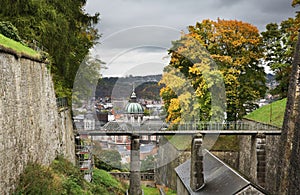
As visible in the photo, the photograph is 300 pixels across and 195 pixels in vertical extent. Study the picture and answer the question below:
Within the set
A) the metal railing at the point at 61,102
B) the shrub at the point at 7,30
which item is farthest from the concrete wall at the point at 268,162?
the shrub at the point at 7,30

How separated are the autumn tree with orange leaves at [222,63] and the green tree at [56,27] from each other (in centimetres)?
835

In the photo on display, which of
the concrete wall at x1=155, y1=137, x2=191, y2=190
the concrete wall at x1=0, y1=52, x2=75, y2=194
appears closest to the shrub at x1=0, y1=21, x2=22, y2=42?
the concrete wall at x1=0, y1=52, x2=75, y2=194

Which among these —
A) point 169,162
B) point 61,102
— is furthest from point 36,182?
point 169,162

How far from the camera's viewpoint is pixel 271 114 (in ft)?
81.0

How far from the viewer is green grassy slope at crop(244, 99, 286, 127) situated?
23.3 metres

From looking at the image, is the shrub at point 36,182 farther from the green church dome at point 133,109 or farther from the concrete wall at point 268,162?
the concrete wall at point 268,162

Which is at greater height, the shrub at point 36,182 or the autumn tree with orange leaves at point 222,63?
the autumn tree with orange leaves at point 222,63

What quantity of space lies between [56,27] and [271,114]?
15.8 metres

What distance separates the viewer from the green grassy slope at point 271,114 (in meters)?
23.3

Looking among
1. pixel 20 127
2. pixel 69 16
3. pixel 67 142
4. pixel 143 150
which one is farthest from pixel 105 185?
pixel 143 150

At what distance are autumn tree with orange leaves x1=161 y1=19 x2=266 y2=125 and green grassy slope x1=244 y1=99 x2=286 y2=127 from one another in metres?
1.14

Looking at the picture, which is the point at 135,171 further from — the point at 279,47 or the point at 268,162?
the point at 279,47

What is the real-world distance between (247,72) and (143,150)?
21.5 meters

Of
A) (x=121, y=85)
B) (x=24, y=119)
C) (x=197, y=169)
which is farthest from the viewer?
(x=121, y=85)
